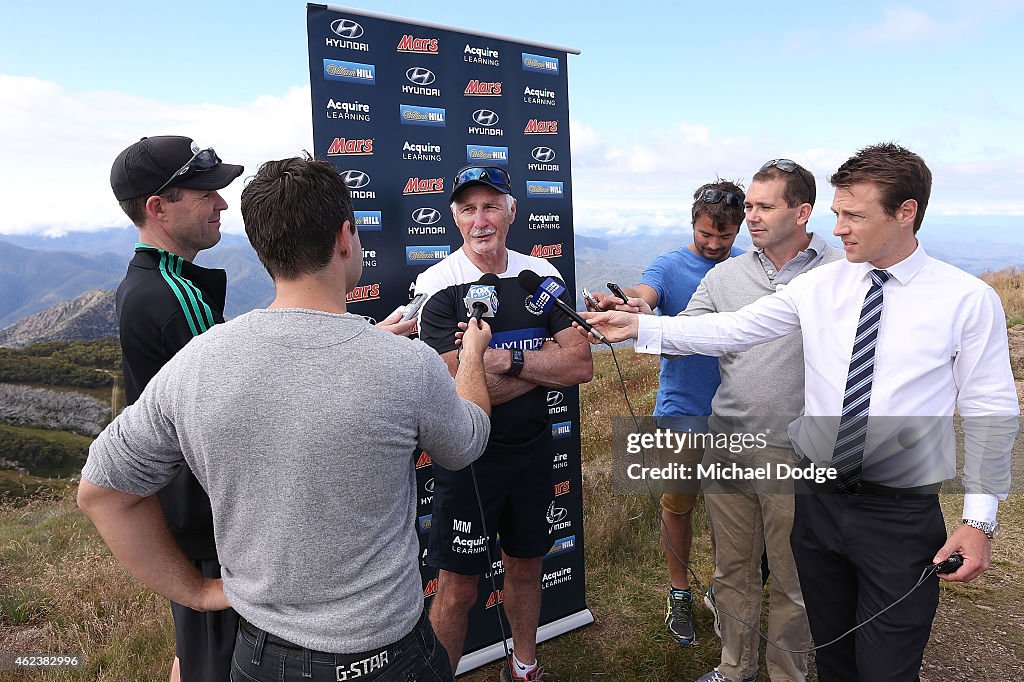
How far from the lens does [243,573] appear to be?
1.54 m

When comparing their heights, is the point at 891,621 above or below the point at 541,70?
below

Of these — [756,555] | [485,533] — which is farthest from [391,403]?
[756,555]

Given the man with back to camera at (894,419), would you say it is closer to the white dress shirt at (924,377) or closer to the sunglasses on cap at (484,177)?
the white dress shirt at (924,377)

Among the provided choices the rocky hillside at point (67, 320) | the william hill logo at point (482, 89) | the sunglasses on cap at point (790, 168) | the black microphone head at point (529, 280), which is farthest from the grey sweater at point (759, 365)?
the rocky hillside at point (67, 320)

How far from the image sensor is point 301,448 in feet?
4.56

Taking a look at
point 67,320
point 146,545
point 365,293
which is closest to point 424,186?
point 365,293

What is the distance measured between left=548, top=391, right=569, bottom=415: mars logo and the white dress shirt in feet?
5.93

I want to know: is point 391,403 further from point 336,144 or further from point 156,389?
point 336,144

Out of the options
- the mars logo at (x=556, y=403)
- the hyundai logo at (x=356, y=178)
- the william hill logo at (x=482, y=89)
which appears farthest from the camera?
the mars logo at (x=556, y=403)

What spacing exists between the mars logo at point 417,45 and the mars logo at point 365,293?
1294 millimetres

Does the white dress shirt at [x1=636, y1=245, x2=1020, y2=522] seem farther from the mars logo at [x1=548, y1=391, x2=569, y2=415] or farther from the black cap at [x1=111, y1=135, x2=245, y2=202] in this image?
the black cap at [x1=111, y1=135, x2=245, y2=202]

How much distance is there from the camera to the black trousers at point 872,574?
2.20m

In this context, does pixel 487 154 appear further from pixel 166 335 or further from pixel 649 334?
pixel 166 335

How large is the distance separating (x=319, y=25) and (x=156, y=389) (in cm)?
234
